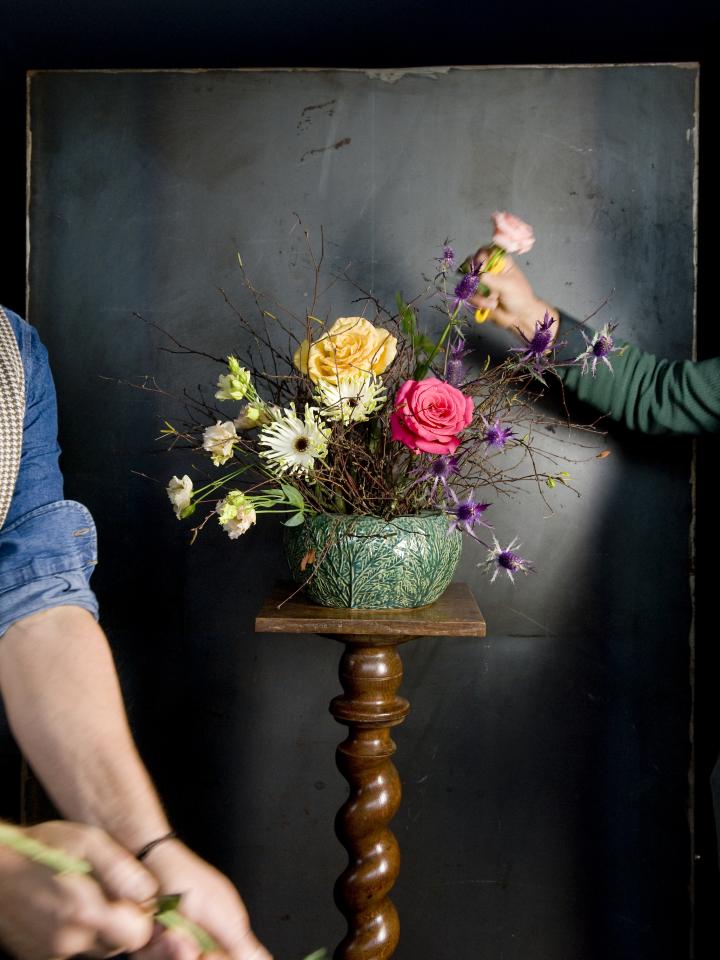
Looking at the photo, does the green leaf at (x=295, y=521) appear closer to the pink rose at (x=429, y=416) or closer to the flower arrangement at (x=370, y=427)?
the flower arrangement at (x=370, y=427)

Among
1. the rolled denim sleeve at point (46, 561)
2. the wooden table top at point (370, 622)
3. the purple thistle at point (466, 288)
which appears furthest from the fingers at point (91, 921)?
the purple thistle at point (466, 288)

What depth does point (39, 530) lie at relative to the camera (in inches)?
36.9

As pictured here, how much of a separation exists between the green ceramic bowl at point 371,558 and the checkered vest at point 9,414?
0.39 metres

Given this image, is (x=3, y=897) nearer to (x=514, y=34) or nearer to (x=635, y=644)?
(x=635, y=644)

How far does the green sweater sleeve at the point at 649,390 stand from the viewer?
4.38ft

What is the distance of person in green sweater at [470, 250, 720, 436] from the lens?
4.35 ft

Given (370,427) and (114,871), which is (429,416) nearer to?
(370,427)

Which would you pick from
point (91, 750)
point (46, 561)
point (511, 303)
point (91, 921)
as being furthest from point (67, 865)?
point (511, 303)

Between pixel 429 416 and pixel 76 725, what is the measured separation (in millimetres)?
539

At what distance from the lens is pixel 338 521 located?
1.12 metres

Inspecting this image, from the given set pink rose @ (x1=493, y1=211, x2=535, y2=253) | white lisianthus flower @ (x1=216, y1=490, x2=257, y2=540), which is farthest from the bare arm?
pink rose @ (x1=493, y1=211, x2=535, y2=253)

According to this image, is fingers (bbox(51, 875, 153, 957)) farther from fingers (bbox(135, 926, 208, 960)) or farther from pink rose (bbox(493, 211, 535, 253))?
pink rose (bbox(493, 211, 535, 253))

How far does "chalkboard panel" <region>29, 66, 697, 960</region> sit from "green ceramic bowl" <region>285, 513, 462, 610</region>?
1.27 ft

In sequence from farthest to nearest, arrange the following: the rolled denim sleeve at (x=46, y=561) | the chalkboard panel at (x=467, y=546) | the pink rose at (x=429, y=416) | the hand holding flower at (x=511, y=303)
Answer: the chalkboard panel at (x=467, y=546), the hand holding flower at (x=511, y=303), the pink rose at (x=429, y=416), the rolled denim sleeve at (x=46, y=561)
